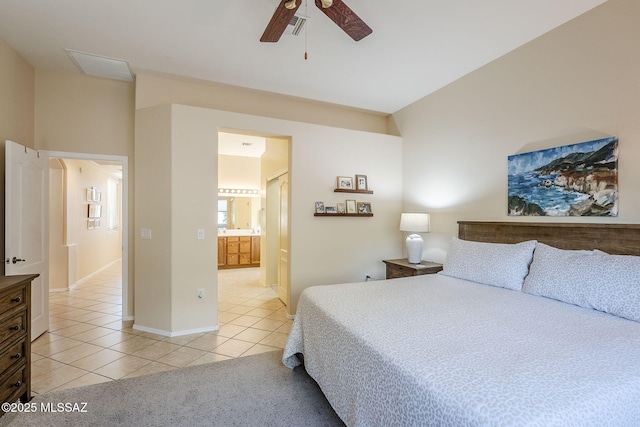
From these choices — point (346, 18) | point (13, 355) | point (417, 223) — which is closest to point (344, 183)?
point (417, 223)

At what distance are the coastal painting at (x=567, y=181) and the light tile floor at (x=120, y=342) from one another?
9.55ft

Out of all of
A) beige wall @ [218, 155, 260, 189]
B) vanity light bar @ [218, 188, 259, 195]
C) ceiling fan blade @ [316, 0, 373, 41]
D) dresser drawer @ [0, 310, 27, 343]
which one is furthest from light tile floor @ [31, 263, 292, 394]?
beige wall @ [218, 155, 260, 189]

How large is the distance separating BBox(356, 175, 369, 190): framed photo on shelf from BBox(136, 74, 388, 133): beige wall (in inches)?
38.6

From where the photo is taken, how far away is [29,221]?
121 inches

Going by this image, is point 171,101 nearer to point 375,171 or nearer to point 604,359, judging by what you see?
point 375,171

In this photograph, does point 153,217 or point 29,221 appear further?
point 153,217

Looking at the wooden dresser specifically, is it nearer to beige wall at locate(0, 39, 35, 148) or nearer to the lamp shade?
beige wall at locate(0, 39, 35, 148)

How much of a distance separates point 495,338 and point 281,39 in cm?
297

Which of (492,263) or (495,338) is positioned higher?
(492,263)

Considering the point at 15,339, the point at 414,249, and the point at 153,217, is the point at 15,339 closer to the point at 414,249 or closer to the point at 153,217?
the point at 153,217

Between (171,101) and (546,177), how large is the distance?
4204mm

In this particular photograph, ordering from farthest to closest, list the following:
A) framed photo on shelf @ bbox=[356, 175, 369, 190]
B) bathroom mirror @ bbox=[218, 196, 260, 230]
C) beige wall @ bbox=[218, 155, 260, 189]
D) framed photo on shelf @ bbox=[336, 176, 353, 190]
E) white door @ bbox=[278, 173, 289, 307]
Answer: bathroom mirror @ bbox=[218, 196, 260, 230]
beige wall @ bbox=[218, 155, 260, 189]
white door @ bbox=[278, 173, 289, 307]
framed photo on shelf @ bbox=[356, 175, 369, 190]
framed photo on shelf @ bbox=[336, 176, 353, 190]

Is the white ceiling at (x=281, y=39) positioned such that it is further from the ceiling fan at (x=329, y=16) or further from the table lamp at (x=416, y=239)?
the table lamp at (x=416, y=239)

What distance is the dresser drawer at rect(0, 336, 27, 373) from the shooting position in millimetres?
1858
